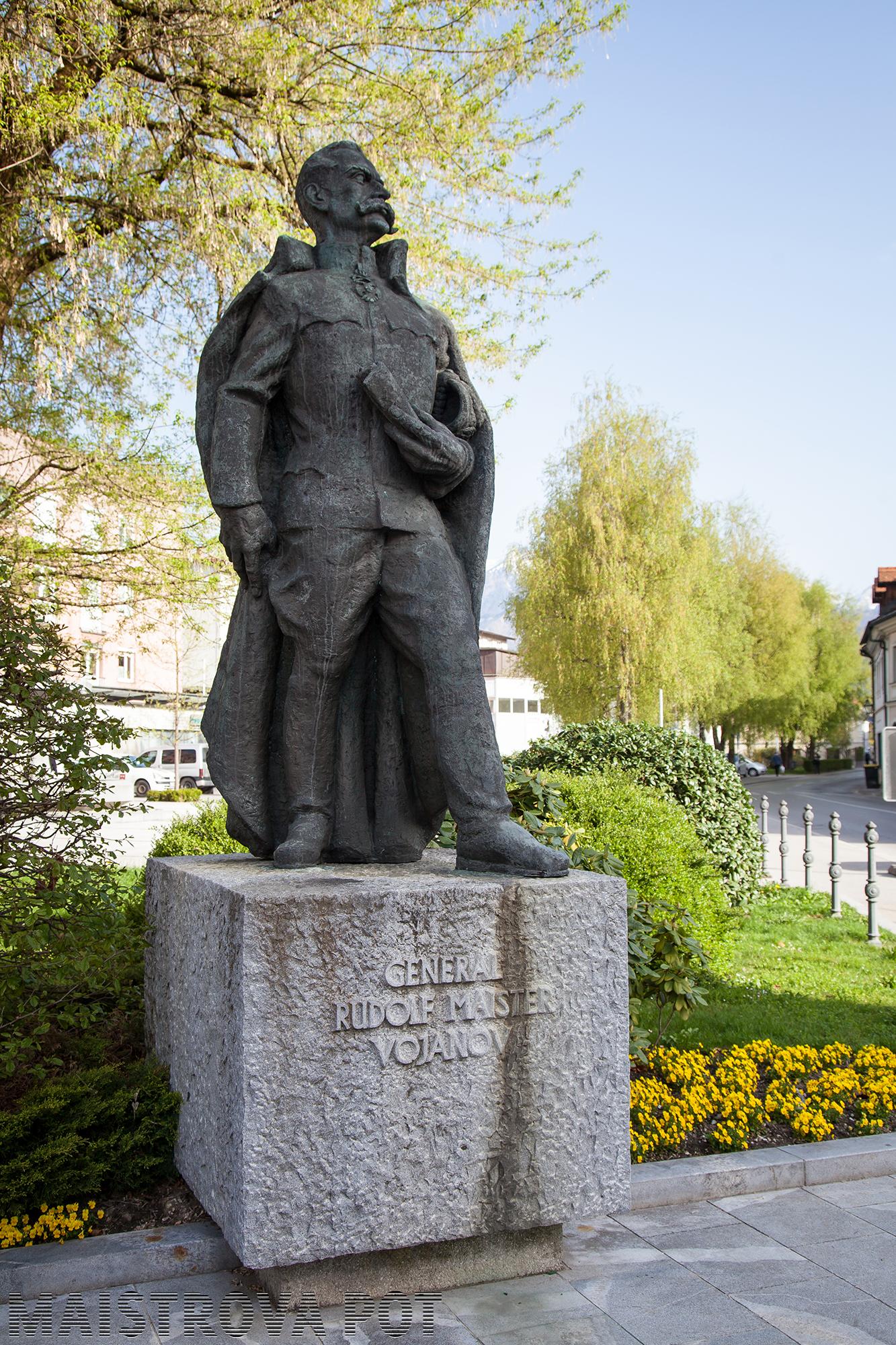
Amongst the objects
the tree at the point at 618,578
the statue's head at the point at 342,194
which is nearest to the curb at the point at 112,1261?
the statue's head at the point at 342,194

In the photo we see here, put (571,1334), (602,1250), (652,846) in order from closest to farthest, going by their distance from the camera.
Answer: (571,1334), (602,1250), (652,846)

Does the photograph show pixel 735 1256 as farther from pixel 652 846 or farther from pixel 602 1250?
pixel 652 846

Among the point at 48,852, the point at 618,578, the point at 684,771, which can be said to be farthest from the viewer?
the point at 618,578

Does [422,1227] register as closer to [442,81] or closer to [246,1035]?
[246,1035]

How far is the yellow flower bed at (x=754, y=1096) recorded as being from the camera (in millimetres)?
4562

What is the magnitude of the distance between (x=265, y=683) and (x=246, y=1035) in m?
1.34

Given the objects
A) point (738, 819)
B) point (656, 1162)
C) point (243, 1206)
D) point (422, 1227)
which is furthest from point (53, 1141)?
point (738, 819)

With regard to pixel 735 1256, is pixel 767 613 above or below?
above

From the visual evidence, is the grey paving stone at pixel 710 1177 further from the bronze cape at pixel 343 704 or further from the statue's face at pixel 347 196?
the statue's face at pixel 347 196

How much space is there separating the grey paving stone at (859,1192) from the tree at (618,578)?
23.7m

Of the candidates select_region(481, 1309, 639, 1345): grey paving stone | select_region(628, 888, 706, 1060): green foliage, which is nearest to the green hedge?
select_region(628, 888, 706, 1060): green foliage

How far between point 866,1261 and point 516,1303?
114 cm

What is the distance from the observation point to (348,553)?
392cm

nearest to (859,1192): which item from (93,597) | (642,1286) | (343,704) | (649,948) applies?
(642,1286)
